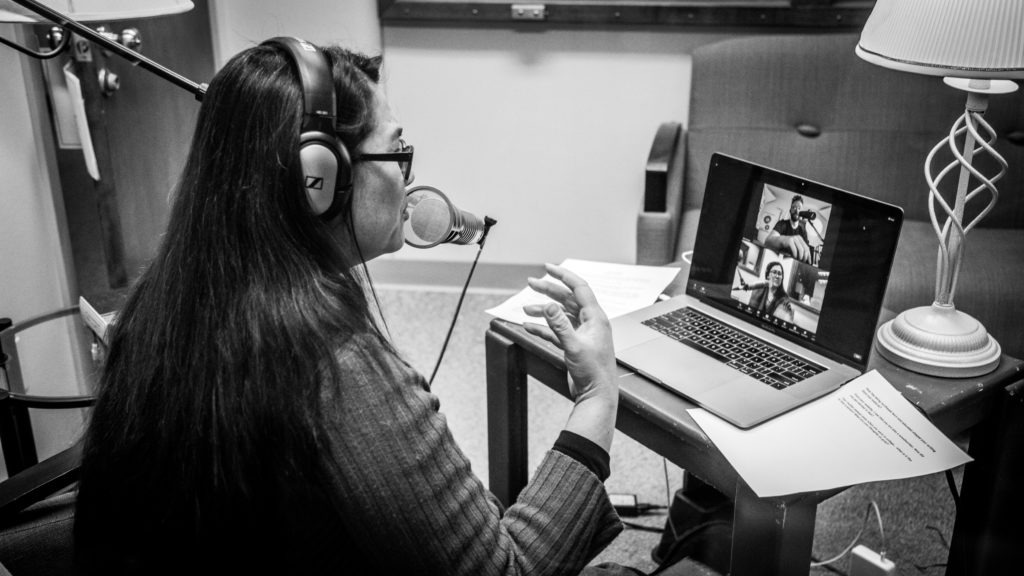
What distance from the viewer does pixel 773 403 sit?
1.22 metres

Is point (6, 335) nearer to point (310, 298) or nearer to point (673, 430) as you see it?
point (310, 298)

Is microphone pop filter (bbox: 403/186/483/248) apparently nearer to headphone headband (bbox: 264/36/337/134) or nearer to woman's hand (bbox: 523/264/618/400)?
woman's hand (bbox: 523/264/618/400)

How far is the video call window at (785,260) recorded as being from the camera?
1.30 metres

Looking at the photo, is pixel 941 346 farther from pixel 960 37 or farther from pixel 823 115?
pixel 823 115

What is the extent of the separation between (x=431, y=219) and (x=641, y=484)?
3.41 ft

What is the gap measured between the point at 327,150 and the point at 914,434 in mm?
793

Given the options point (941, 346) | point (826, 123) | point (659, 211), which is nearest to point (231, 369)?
point (941, 346)

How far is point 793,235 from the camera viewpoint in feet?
4.36

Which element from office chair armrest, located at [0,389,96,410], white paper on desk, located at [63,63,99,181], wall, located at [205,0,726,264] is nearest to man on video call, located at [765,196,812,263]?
office chair armrest, located at [0,389,96,410]

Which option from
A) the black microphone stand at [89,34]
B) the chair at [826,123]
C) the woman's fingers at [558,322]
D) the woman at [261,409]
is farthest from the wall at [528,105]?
the woman at [261,409]

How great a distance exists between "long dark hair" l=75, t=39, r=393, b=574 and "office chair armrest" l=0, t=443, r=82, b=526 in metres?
0.34

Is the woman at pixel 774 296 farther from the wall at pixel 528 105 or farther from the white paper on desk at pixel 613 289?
the wall at pixel 528 105

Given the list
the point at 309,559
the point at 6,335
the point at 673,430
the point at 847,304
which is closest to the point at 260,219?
the point at 309,559

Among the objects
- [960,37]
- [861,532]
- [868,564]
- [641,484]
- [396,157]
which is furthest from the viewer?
[641,484]
